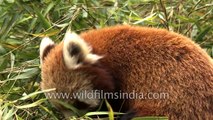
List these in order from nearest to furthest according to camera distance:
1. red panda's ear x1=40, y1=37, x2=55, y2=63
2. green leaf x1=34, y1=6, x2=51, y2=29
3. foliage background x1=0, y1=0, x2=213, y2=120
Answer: red panda's ear x1=40, y1=37, x2=55, y2=63 → foliage background x1=0, y1=0, x2=213, y2=120 → green leaf x1=34, y1=6, x2=51, y2=29

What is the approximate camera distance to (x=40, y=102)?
326 cm

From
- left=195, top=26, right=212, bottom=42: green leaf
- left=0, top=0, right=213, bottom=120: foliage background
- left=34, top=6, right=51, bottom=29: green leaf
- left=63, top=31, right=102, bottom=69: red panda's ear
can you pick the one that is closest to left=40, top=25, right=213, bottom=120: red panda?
left=63, top=31, right=102, bottom=69: red panda's ear

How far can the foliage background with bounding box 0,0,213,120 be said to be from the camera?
3.58 m

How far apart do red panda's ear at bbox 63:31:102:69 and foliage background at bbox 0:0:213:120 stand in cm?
35

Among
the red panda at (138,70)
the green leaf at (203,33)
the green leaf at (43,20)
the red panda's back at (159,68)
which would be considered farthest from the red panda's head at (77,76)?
the green leaf at (203,33)

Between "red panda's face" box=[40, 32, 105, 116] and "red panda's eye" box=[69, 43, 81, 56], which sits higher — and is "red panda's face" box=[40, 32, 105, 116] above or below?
below

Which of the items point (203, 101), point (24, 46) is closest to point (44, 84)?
point (24, 46)

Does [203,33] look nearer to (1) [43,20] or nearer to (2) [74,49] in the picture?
(1) [43,20]

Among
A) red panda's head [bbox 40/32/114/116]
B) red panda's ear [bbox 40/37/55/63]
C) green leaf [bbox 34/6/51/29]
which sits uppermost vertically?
green leaf [bbox 34/6/51/29]

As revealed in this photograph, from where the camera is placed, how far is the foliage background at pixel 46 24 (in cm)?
358

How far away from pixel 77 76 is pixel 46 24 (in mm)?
850

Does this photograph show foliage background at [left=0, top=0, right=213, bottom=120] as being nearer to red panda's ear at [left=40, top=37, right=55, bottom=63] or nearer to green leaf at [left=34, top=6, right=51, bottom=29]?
green leaf at [left=34, top=6, right=51, bottom=29]

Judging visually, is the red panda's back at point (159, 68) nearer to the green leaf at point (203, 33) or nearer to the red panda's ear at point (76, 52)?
the red panda's ear at point (76, 52)

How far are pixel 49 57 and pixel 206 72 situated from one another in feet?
3.48
